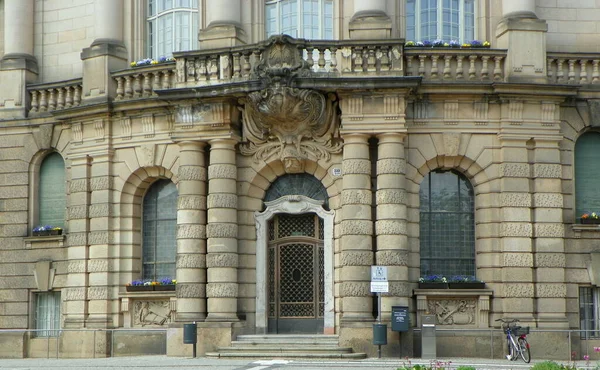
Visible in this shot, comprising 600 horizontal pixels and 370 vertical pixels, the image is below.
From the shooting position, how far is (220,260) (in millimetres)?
28141

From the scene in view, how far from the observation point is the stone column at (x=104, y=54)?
102 feet

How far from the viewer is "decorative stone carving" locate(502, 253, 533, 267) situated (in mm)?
27859

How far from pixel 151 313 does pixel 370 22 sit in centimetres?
1025

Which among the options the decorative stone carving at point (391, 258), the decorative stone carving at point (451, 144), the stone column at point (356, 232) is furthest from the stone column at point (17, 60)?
the decorative stone carving at point (451, 144)

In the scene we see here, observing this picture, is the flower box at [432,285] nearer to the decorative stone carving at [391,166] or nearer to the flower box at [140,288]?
the decorative stone carving at [391,166]

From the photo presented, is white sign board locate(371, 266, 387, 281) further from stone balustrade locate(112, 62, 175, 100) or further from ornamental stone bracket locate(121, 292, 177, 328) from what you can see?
stone balustrade locate(112, 62, 175, 100)

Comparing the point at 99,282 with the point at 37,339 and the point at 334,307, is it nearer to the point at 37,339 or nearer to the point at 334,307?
the point at 37,339

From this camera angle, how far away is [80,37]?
33.3 metres

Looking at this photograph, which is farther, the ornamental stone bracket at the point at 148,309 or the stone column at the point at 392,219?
the ornamental stone bracket at the point at 148,309

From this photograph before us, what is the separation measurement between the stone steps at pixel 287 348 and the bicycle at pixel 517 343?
11.9 feet

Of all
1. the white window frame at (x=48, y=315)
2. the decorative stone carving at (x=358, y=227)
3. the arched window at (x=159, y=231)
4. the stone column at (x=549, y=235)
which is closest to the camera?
the decorative stone carving at (x=358, y=227)

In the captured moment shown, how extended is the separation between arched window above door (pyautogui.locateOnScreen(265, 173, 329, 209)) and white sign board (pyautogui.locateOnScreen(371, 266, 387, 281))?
3.50m

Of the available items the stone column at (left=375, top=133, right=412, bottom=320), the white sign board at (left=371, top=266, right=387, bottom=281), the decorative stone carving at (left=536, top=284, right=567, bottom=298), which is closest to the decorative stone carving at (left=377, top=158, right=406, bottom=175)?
the stone column at (left=375, top=133, right=412, bottom=320)

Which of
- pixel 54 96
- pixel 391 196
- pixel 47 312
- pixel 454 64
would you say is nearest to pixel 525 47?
pixel 454 64
